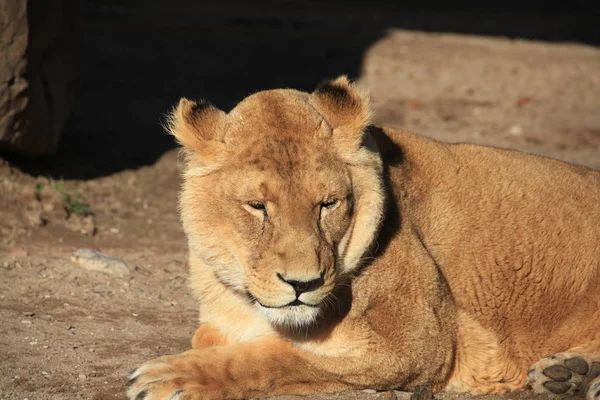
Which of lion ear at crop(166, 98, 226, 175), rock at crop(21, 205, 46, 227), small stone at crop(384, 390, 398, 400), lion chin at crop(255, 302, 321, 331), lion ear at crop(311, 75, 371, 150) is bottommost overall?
rock at crop(21, 205, 46, 227)

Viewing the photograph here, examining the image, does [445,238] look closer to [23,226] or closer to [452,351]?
[452,351]

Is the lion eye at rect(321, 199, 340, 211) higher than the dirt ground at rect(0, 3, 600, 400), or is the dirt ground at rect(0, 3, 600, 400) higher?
the lion eye at rect(321, 199, 340, 211)

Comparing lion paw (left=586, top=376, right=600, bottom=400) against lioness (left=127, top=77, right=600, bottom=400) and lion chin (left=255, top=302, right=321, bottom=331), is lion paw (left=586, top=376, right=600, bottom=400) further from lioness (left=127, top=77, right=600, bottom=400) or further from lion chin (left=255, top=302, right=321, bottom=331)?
lion chin (left=255, top=302, right=321, bottom=331)

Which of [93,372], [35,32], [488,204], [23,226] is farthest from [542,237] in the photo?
[35,32]

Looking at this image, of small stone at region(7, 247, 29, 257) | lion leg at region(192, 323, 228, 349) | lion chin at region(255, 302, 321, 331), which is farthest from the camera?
small stone at region(7, 247, 29, 257)

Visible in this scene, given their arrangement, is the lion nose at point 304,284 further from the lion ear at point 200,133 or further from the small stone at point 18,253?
the small stone at point 18,253

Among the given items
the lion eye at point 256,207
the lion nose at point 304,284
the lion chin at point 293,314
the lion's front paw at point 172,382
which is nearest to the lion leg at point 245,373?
the lion's front paw at point 172,382

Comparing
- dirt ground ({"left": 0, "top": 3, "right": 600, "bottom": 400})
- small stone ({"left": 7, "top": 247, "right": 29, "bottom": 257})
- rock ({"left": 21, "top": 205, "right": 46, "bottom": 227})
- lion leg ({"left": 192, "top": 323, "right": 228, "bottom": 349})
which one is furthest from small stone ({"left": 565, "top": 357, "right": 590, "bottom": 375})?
rock ({"left": 21, "top": 205, "right": 46, "bottom": 227})

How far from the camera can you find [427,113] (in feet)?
36.9

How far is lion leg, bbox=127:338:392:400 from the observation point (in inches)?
161

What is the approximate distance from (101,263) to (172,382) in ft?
8.13

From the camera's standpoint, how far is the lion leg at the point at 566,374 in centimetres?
466

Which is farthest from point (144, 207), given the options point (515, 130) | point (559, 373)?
point (515, 130)

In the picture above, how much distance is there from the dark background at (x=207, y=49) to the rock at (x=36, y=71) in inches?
16.3
